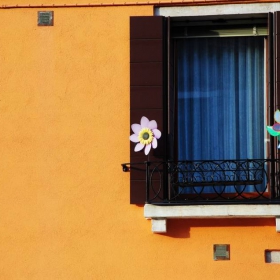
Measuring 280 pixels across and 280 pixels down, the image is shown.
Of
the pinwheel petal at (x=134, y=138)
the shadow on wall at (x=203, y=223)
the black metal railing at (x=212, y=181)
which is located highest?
the pinwheel petal at (x=134, y=138)

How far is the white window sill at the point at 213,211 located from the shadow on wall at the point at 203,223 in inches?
7.1

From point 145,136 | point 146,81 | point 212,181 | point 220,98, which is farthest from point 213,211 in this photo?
point 146,81

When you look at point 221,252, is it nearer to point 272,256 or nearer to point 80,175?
point 272,256

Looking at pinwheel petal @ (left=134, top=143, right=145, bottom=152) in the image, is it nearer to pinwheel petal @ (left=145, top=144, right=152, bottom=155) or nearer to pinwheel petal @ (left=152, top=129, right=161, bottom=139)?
pinwheel petal @ (left=145, top=144, right=152, bottom=155)

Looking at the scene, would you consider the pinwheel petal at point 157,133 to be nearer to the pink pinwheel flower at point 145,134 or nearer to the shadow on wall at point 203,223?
the pink pinwheel flower at point 145,134

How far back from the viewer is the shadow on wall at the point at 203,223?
11367mm

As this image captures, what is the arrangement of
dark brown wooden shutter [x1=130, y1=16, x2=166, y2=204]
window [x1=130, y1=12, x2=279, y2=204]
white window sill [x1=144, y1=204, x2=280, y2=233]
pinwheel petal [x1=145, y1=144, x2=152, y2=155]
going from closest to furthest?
white window sill [x1=144, y1=204, x2=280, y2=233], pinwheel petal [x1=145, y1=144, x2=152, y2=155], dark brown wooden shutter [x1=130, y1=16, x2=166, y2=204], window [x1=130, y1=12, x2=279, y2=204]

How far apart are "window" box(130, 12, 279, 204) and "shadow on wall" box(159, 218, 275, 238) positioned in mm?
735

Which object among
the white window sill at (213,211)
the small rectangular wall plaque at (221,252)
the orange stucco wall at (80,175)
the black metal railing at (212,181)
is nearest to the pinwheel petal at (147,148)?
the black metal railing at (212,181)

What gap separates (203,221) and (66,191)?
55.4 inches

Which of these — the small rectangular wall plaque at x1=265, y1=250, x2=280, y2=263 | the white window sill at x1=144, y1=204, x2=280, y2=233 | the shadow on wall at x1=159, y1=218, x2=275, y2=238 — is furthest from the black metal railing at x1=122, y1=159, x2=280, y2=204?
the small rectangular wall plaque at x1=265, y1=250, x2=280, y2=263

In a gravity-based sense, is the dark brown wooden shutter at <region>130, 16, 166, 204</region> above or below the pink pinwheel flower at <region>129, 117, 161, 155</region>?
above

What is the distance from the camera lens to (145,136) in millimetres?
11359

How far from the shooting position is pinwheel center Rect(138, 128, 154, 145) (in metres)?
11.3
